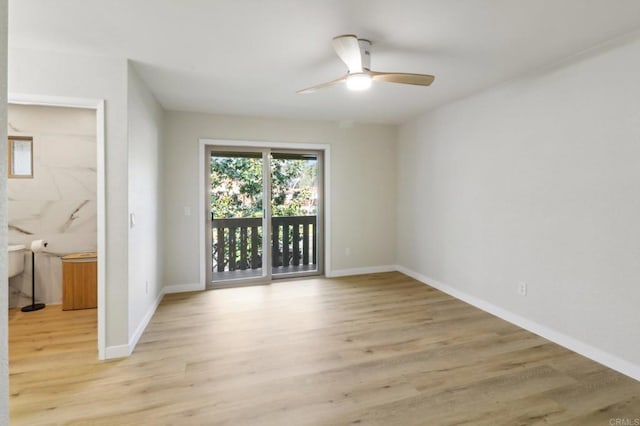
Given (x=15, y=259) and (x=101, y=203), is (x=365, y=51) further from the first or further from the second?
(x=15, y=259)

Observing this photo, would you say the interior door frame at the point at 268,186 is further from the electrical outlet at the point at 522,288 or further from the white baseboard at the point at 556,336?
the electrical outlet at the point at 522,288

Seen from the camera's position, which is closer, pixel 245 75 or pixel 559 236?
pixel 559 236

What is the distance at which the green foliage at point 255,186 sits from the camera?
14.8 ft

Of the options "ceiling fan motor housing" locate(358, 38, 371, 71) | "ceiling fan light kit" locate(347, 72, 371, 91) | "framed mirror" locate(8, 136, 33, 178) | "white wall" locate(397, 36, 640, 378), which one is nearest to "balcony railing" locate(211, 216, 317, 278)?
"white wall" locate(397, 36, 640, 378)

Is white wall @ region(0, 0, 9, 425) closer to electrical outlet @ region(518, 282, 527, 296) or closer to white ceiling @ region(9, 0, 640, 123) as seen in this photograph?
white ceiling @ region(9, 0, 640, 123)

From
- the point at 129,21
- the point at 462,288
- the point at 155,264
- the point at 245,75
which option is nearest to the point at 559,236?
the point at 462,288

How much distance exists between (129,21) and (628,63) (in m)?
3.55

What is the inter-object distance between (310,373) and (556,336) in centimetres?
224

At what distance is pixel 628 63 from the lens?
2266mm

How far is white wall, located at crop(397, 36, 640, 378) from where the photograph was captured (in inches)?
90.7

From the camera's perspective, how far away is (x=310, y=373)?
7.60 feet

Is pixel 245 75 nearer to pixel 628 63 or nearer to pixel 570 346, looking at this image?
pixel 628 63

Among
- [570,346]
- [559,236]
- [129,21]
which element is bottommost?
[570,346]

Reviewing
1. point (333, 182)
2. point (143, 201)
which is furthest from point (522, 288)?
point (143, 201)
